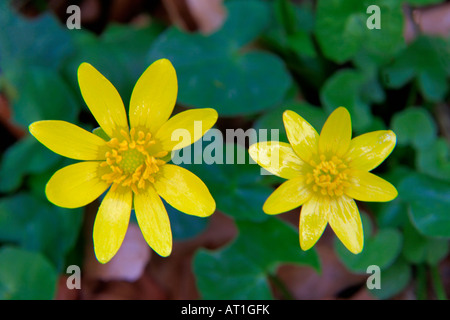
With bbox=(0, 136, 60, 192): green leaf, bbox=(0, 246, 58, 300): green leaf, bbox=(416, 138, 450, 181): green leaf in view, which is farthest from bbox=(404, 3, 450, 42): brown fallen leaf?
bbox=(0, 246, 58, 300): green leaf

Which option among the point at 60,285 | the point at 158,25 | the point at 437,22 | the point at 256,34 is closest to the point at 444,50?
the point at 437,22

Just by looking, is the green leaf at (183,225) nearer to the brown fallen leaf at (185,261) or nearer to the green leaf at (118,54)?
the brown fallen leaf at (185,261)

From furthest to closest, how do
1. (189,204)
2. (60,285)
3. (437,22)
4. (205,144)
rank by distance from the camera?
1. (437,22)
2. (60,285)
3. (205,144)
4. (189,204)

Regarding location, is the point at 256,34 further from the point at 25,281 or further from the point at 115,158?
the point at 25,281

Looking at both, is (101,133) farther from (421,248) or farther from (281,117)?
(421,248)

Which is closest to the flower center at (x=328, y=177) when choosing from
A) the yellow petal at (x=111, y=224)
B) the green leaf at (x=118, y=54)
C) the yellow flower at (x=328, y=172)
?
the yellow flower at (x=328, y=172)
